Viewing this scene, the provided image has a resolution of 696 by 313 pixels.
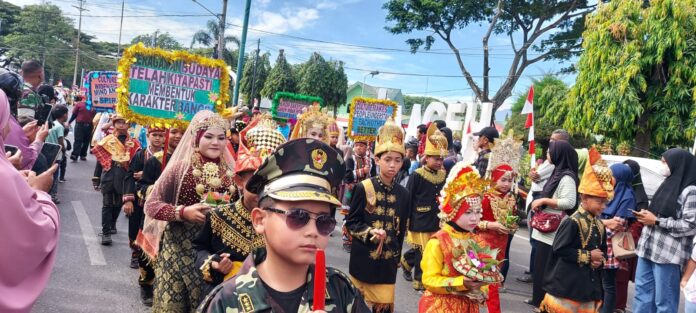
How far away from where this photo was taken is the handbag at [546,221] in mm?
6004

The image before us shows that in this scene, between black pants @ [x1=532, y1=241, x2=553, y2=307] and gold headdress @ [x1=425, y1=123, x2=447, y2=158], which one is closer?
black pants @ [x1=532, y1=241, x2=553, y2=307]

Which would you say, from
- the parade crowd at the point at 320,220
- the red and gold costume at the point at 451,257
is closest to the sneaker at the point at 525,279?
the parade crowd at the point at 320,220

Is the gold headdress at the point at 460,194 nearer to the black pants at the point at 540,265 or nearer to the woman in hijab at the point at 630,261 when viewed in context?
the black pants at the point at 540,265

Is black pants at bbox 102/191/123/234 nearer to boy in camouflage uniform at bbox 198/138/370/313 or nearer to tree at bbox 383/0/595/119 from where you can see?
boy in camouflage uniform at bbox 198/138/370/313

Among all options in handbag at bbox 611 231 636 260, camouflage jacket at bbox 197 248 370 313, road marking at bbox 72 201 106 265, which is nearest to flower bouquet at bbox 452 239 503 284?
camouflage jacket at bbox 197 248 370 313

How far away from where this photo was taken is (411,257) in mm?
7715

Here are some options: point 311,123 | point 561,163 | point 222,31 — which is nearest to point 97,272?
point 311,123

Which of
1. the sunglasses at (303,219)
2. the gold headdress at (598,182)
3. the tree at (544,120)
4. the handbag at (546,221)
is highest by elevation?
the tree at (544,120)

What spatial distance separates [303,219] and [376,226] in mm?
3005

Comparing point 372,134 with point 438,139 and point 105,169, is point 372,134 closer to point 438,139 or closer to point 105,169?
point 438,139

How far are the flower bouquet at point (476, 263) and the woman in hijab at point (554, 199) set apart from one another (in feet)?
7.49

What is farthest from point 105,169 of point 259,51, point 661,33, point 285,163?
point 259,51

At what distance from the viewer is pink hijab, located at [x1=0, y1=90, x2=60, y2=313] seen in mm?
1902

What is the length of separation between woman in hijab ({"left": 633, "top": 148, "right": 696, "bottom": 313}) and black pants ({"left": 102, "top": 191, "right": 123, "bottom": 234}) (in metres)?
6.56
